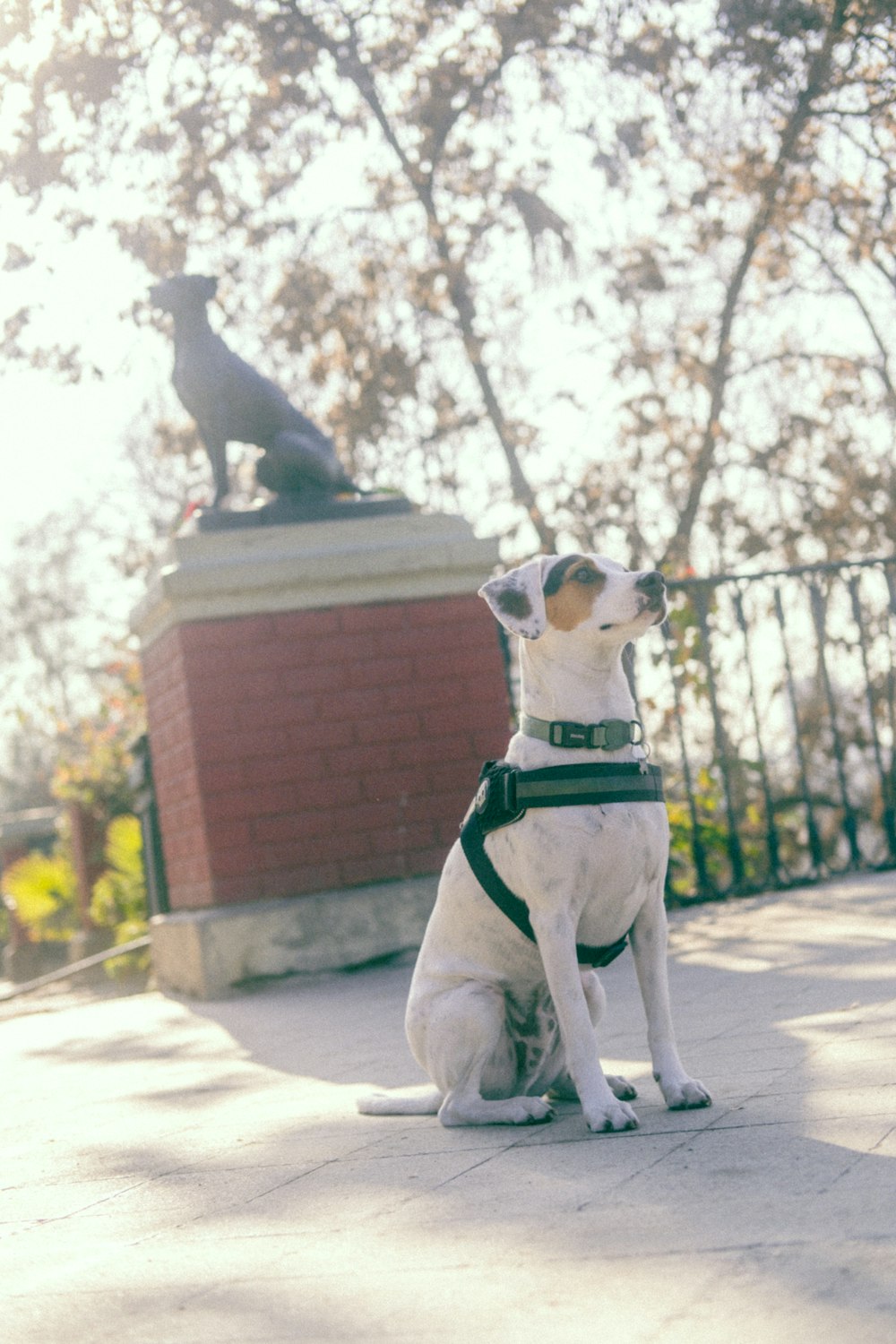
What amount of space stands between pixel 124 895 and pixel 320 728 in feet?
19.7

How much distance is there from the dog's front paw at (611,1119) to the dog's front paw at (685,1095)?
15cm

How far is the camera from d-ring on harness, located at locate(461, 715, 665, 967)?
3668 millimetres

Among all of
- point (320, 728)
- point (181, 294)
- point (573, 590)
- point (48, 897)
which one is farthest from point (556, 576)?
point (48, 897)

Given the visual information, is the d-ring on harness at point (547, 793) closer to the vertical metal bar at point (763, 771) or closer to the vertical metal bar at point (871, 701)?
the vertical metal bar at point (763, 771)

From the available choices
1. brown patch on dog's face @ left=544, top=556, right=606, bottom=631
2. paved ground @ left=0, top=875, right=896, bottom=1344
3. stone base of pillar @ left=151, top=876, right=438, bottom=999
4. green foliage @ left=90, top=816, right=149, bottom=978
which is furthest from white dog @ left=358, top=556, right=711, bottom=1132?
green foliage @ left=90, top=816, right=149, bottom=978

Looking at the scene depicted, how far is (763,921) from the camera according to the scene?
24.2ft

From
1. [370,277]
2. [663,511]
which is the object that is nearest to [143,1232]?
[370,277]

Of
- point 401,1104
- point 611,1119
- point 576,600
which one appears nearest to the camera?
point 611,1119

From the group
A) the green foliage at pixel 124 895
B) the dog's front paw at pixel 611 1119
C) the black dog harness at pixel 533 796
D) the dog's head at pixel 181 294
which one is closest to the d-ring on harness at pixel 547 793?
the black dog harness at pixel 533 796

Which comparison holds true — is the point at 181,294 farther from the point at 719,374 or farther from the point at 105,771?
the point at 719,374

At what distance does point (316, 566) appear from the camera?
7703 mm

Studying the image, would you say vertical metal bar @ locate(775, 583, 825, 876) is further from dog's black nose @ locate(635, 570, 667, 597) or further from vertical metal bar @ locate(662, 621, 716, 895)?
dog's black nose @ locate(635, 570, 667, 597)

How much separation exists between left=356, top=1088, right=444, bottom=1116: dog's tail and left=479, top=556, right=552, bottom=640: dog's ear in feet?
3.89

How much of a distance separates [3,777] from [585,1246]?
46301mm
